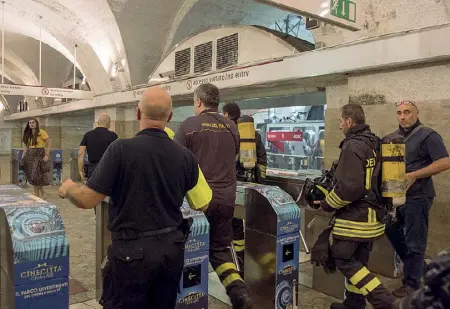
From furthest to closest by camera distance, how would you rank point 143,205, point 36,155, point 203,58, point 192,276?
1. point 36,155
2. point 203,58
3. point 192,276
4. point 143,205

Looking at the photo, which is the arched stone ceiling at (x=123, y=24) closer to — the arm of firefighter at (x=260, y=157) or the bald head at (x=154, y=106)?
the arm of firefighter at (x=260, y=157)

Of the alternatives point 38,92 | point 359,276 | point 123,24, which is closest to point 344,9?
point 359,276

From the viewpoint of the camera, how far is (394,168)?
236 centimetres

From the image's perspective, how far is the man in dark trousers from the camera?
2834mm

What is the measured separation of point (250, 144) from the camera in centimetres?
341

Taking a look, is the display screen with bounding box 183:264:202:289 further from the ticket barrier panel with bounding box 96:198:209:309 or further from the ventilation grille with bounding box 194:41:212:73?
the ventilation grille with bounding box 194:41:212:73

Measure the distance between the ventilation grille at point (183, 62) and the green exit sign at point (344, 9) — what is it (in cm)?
370

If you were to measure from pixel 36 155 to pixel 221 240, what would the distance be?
16.4 ft

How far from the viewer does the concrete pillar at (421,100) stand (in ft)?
11.0

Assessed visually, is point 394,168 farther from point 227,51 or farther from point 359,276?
point 227,51

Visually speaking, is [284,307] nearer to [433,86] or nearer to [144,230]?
[144,230]

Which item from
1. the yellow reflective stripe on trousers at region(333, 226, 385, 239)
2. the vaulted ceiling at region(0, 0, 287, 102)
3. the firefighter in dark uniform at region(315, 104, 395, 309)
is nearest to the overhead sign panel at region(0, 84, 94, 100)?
the vaulted ceiling at region(0, 0, 287, 102)

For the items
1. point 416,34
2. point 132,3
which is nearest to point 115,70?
point 132,3

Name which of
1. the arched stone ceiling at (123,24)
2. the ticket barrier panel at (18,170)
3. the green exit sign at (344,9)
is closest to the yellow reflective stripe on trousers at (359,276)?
the green exit sign at (344,9)
